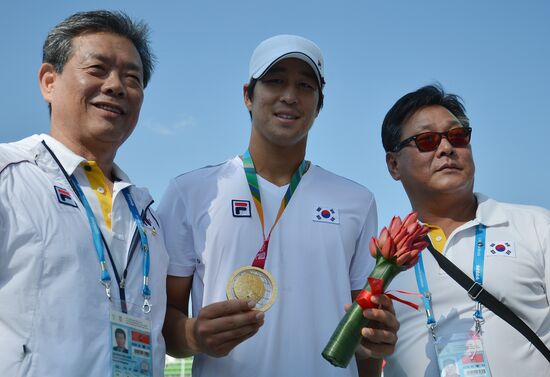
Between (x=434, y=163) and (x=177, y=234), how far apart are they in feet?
7.61

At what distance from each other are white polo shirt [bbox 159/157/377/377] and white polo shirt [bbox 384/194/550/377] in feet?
2.17

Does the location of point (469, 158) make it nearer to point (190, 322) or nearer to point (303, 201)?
point (303, 201)

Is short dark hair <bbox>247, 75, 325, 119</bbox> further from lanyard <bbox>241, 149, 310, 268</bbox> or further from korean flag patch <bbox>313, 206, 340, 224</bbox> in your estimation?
korean flag patch <bbox>313, 206, 340, 224</bbox>

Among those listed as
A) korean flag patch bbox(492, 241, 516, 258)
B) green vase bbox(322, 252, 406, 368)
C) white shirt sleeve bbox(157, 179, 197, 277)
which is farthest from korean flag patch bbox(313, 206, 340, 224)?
korean flag patch bbox(492, 241, 516, 258)

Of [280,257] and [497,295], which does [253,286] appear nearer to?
[280,257]

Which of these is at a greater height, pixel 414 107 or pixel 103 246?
pixel 414 107

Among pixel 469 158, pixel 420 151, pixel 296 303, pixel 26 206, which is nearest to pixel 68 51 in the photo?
pixel 26 206

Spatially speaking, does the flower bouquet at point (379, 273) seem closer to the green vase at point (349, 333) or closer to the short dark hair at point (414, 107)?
the green vase at point (349, 333)

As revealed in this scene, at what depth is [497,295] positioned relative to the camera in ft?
14.2

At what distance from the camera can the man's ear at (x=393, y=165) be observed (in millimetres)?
5477

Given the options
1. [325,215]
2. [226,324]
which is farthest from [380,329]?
[325,215]

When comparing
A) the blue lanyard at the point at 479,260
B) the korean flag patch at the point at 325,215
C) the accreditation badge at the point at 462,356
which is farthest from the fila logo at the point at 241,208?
the blue lanyard at the point at 479,260

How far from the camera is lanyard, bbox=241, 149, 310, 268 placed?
3.83 meters

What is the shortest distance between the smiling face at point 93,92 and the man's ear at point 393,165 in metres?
2.64
